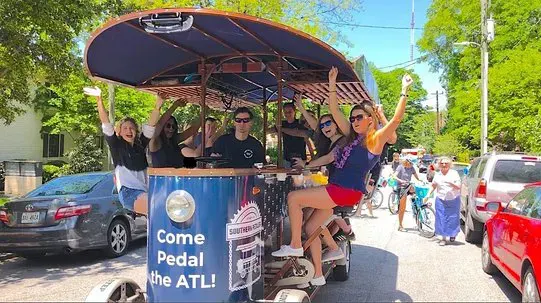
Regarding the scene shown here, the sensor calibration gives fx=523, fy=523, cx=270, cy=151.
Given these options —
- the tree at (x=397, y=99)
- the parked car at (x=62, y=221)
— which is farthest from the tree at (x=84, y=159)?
the tree at (x=397, y=99)

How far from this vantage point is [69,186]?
8.81m

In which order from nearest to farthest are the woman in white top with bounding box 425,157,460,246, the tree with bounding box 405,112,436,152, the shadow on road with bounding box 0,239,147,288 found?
the shadow on road with bounding box 0,239,147,288, the woman in white top with bounding box 425,157,460,246, the tree with bounding box 405,112,436,152

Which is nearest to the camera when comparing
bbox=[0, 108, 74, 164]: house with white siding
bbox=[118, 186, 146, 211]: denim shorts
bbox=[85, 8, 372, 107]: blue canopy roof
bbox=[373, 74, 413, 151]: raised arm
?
bbox=[85, 8, 372, 107]: blue canopy roof

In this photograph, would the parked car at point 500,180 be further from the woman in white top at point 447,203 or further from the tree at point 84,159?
the tree at point 84,159

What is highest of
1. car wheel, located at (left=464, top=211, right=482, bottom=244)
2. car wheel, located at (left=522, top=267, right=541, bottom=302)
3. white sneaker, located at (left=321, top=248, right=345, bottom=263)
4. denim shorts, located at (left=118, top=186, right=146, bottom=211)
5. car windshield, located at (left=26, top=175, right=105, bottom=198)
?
denim shorts, located at (left=118, top=186, right=146, bottom=211)

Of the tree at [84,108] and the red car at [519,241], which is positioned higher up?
the tree at [84,108]

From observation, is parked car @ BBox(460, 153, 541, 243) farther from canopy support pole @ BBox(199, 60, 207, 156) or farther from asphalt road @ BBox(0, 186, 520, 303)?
canopy support pole @ BBox(199, 60, 207, 156)

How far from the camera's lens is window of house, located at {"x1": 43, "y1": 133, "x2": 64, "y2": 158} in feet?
85.6

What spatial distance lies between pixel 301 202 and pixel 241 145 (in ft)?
3.75

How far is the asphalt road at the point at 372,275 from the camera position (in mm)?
6574

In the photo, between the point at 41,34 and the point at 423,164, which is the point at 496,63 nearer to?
the point at 423,164

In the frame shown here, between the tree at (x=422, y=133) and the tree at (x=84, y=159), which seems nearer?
the tree at (x=84, y=159)

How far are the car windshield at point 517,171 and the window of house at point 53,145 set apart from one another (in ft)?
72.9

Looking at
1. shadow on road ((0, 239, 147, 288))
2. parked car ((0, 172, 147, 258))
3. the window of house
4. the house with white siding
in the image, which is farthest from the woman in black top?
the window of house
